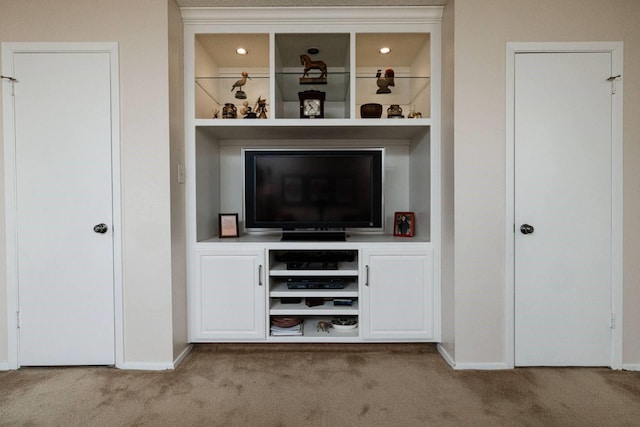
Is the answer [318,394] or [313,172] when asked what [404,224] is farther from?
[318,394]

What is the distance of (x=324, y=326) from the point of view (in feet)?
8.49

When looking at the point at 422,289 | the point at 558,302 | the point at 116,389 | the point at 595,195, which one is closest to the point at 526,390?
the point at 558,302

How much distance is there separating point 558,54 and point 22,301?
3.88 m

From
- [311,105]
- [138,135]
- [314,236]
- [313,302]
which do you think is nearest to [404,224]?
[314,236]

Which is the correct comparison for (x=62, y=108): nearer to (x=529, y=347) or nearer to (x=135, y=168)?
(x=135, y=168)

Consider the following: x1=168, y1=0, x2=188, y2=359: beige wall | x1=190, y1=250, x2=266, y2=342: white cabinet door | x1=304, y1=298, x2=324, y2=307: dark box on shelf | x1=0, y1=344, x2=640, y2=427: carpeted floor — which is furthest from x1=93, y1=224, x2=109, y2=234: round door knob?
x1=304, y1=298, x2=324, y2=307: dark box on shelf

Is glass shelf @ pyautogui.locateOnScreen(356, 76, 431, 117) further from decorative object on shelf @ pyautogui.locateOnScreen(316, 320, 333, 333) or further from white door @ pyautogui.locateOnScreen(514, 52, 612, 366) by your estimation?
decorative object on shelf @ pyautogui.locateOnScreen(316, 320, 333, 333)

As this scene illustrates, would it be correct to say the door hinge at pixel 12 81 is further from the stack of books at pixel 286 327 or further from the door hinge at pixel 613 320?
the door hinge at pixel 613 320

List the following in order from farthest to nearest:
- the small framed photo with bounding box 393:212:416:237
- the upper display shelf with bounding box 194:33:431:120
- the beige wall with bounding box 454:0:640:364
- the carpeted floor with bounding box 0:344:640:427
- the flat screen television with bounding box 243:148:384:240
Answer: the small framed photo with bounding box 393:212:416:237
the flat screen television with bounding box 243:148:384:240
the upper display shelf with bounding box 194:33:431:120
the beige wall with bounding box 454:0:640:364
the carpeted floor with bounding box 0:344:640:427

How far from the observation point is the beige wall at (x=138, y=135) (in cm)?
219

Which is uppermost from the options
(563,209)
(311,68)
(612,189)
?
(311,68)

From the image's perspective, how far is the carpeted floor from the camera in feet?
5.65

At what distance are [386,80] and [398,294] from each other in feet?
5.27

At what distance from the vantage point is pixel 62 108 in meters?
2.21
